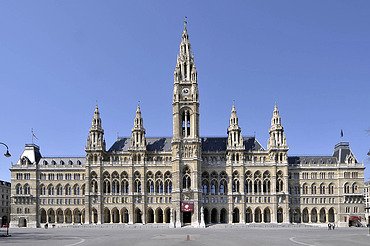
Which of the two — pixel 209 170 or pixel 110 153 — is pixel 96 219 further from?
pixel 209 170

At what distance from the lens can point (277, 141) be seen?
14238 centimetres

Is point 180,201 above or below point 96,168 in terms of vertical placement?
below

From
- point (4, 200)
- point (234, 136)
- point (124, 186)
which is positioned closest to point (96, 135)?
point (124, 186)

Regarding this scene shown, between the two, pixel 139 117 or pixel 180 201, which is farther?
pixel 139 117

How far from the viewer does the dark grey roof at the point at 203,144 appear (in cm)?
14625

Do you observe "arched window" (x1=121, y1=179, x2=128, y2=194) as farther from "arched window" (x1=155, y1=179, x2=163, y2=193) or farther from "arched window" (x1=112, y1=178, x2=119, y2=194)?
"arched window" (x1=155, y1=179, x2=163, y2=193)

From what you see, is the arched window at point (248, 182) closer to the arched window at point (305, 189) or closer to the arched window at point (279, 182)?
the arched window at point (279, 182)

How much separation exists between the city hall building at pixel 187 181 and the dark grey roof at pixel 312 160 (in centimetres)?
30

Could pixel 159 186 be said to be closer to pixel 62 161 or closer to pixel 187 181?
pixel 187 181

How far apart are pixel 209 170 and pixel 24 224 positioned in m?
54.8

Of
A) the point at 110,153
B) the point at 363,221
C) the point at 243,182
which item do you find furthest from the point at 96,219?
the point at 363,221

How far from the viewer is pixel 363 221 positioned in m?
140

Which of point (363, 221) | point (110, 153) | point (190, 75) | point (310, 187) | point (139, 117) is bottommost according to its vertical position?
point (363, 221)

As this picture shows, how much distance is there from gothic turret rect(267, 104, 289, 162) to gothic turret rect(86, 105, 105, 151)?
160 feet
